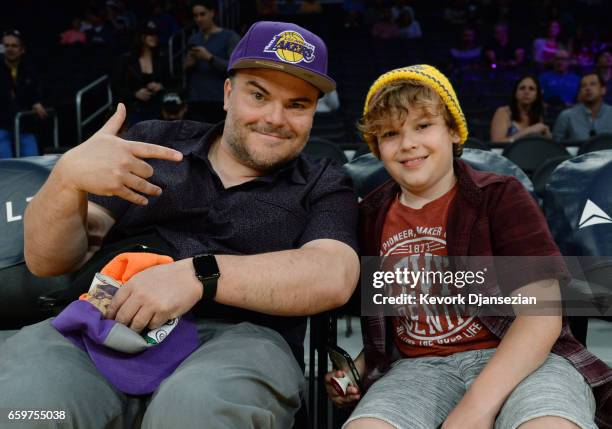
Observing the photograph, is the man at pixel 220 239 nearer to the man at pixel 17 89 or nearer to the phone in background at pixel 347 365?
the phone in background at pixel 347 365

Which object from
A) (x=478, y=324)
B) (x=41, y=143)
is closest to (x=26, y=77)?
(x=41, y=143)

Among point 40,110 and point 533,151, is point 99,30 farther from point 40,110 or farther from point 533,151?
point 533,151

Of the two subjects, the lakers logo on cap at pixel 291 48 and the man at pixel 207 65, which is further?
the man at pixel 207 65

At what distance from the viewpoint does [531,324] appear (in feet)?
4.84

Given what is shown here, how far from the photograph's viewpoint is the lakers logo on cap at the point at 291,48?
5.91 ft

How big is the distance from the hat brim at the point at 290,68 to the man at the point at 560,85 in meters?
6.16

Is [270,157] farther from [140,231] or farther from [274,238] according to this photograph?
[140,231]

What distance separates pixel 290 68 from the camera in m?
1.79

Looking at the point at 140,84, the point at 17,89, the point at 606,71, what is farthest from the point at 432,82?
the point at 606,71

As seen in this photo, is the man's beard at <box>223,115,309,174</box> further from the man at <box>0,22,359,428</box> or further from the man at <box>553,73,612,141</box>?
the man at <box>553,73,612,141</box>

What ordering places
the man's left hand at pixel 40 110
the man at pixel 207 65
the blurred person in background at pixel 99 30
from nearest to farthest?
the man at pixel 207 65 → the man's left hand at pixel 40 110 → the blurred person in background at pixel 99 30

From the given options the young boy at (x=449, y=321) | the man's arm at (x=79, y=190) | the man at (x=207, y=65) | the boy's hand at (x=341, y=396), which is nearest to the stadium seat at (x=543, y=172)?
the young boy at (x=449, y=321)

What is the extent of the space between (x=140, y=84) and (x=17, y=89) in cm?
137

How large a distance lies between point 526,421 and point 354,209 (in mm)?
751
